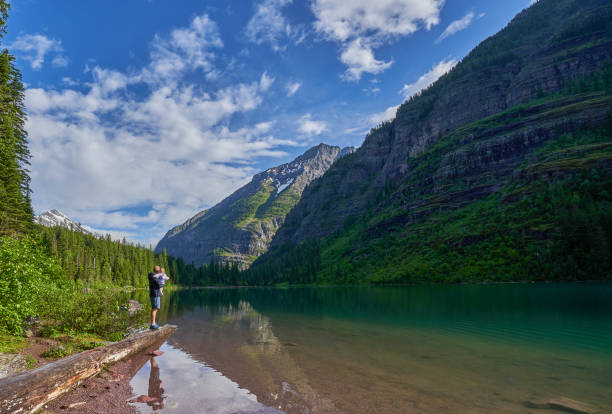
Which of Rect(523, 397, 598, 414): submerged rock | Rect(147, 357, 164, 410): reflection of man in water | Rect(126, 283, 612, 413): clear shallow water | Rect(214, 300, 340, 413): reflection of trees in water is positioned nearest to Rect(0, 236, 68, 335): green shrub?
Rect(126, 283, 612, 413): clear shallow water

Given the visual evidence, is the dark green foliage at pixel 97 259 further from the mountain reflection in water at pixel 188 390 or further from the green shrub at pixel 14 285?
the mountain reflection in water at pixel 188 390

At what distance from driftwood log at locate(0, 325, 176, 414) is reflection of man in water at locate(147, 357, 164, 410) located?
1.83 metres

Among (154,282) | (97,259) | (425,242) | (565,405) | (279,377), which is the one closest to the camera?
(565,405)

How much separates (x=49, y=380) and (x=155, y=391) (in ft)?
10.1

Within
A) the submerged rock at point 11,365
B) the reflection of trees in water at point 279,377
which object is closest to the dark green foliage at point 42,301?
the submerged rock at point 11,365

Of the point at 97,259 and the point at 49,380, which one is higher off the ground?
the point at 97,259

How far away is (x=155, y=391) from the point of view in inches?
410

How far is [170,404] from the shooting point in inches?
362

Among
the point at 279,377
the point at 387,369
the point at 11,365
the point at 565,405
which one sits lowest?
the point at 387,369

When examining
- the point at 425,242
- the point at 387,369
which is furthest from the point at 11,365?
the point at 425,242

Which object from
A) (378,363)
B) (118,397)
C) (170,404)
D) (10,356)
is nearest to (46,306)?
(10,356)

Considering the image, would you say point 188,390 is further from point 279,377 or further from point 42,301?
point 42,301

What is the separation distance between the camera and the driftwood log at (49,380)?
7.17 meters

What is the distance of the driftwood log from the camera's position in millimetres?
7172
